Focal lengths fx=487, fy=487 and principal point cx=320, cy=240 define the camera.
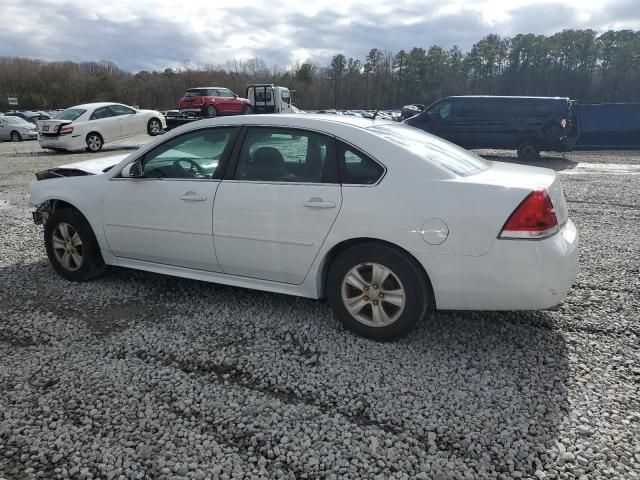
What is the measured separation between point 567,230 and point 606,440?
4.49 feet

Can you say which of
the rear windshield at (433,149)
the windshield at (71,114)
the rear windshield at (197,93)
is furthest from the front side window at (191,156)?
the rear windshield at (197,93)

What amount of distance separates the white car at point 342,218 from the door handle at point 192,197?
0.4 inches

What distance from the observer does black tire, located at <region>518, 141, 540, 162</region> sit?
14.7 metres

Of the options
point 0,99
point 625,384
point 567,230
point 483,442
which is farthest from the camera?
point 0,99

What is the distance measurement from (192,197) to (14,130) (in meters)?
27.2

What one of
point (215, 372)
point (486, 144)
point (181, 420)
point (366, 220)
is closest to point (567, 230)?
point (366, 220)

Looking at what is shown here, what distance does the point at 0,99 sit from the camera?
64.2 m

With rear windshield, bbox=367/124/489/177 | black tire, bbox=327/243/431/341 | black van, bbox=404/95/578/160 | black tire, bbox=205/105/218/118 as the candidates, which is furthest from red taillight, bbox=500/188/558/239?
black tire, bbox=205/105/218/118

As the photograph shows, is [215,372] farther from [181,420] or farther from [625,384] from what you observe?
[625,384]

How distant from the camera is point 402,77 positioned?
91.1 metres

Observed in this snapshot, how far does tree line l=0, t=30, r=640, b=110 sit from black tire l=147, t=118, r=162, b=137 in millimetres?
54436

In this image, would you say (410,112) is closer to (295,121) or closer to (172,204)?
(295,121)

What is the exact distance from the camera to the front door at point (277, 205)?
10.8 feet

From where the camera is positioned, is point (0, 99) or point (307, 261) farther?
point (0, 99)
